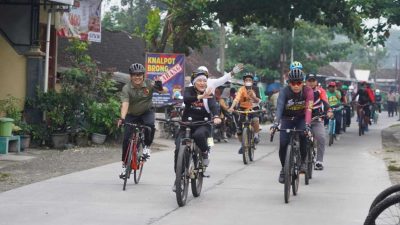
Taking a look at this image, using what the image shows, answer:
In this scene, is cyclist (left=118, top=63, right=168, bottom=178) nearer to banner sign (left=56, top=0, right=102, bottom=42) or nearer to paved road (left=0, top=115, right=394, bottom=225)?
paved road (left=0, top=115, right=394, bottom=225)

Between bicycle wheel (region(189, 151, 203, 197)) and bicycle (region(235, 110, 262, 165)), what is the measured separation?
175 inches

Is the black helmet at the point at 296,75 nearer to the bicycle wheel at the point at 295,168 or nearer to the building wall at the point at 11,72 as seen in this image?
the bicycle wheel at the point at 295,168

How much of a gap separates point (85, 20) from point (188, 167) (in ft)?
41.6

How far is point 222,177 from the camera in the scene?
12.8m

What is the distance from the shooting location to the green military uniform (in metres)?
11.4

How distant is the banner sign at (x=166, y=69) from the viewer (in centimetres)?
2255

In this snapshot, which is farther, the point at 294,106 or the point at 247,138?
the point at 247,138

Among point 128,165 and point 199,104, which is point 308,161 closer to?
point 199,104

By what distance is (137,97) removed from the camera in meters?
11.4

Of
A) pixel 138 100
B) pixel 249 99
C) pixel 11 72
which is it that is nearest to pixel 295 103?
pixel 138 100

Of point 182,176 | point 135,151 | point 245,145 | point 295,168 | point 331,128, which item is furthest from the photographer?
point 331,128

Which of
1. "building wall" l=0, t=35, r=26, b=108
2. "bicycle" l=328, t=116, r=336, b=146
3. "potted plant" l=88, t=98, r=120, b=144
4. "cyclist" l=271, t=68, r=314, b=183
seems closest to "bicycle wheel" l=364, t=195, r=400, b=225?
"cyclist" l=271, t=68, r=314, b=183

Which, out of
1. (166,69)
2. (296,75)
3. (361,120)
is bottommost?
(361,120)

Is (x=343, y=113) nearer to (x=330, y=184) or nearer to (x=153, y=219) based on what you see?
(x=330, y=184)
